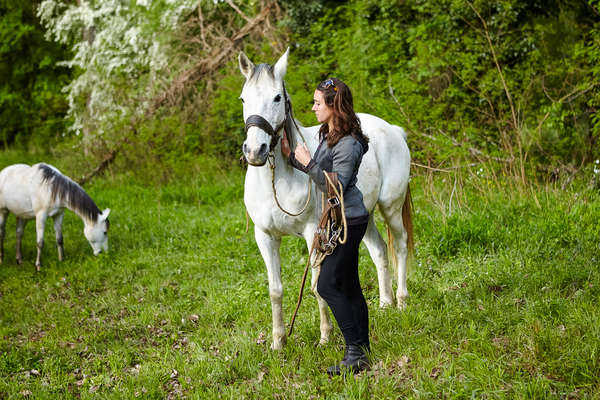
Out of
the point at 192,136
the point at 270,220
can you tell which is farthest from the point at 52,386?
the point at 192,136

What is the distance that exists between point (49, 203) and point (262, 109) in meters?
5.48

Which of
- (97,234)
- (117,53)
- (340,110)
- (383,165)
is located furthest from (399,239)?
(117,53)

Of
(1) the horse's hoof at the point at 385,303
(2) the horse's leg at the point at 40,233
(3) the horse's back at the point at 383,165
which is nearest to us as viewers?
(3) the horse's back at the point at 383,165

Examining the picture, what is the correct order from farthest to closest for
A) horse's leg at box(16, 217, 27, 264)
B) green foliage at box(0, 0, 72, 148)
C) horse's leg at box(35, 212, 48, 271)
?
green foliage at box(0, 0, 72, 148) < horse's leg at box(16, 217, 27, 264) < horse's leg at box(35, 212, 48, 271)

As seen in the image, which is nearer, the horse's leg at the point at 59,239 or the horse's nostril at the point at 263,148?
the horse's nostril at the point at 263,148

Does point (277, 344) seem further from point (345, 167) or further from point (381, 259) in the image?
point (345, 167)

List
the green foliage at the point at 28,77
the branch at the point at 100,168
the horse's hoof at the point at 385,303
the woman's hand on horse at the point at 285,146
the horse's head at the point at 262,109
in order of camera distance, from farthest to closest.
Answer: the green foliage at the point at 28,77
the branch at the point at 100,168
the horse's hoof at the point at 385,303
the woman's hand on horse at the point at 285,146
the horse's head at the point at 262,109

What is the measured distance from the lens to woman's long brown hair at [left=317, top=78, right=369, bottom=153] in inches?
120

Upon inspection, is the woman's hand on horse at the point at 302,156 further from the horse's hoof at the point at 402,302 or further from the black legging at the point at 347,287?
the horse's hoof at the point at 402,302

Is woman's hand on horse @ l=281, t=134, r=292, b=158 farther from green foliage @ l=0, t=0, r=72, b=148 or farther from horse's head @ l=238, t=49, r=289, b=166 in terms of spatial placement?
green foliage @ l=0, t=0, r=72, b=148

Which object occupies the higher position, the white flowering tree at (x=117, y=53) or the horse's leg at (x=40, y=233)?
the white flowering tree at (x=117, y=53)

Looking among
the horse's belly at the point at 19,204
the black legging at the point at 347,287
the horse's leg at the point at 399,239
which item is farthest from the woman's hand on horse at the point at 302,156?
the horse's belly at the point at 19,204

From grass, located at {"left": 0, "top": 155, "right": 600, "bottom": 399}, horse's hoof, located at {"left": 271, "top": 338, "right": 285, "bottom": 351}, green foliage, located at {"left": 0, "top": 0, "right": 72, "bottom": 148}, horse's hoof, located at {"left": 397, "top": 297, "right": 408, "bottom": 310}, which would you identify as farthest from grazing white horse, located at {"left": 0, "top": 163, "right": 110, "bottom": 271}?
green foliage, located at {"left": 0, "top": 0, "right": 72, "bottom": 148}

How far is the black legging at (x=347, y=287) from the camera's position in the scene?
10.3 ft
